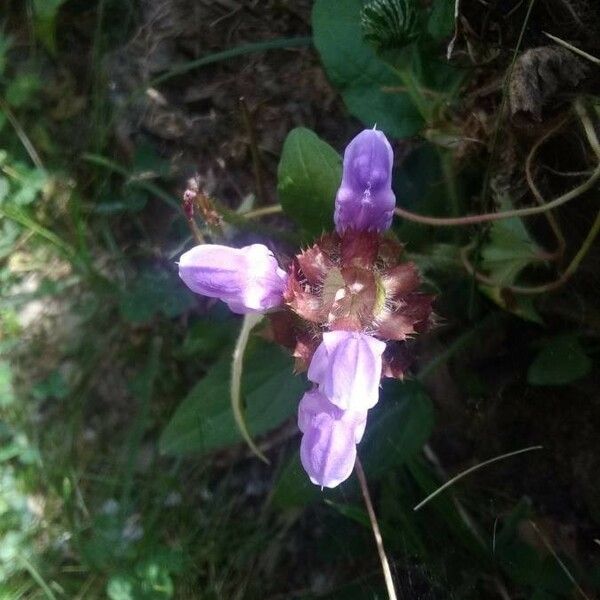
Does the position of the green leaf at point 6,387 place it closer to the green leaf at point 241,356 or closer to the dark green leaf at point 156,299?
the dark green leaf at point 156,299

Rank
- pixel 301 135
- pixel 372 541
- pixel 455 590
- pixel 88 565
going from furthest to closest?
pixel 88 565 < pixel 372 541 < pixel 455 590 < pixel 301 135

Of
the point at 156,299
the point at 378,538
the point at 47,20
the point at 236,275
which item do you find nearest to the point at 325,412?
the point at 236,275

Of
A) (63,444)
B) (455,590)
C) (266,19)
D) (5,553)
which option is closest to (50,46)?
(266,19)

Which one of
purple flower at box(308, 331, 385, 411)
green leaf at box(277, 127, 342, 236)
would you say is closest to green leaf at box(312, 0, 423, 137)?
green leaf at box(277, 127, 342, 236)

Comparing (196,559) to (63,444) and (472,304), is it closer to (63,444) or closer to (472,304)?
(63,444)

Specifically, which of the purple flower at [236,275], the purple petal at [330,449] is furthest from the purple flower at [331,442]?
the purple flower at [236,275]

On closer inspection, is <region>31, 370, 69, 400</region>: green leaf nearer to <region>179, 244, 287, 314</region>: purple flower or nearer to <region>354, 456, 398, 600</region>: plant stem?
<region>354, 456, 398, 600</region>: plant stem
